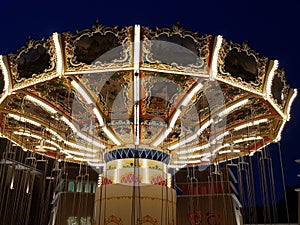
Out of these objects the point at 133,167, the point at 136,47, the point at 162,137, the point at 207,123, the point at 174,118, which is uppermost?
the point at 136,47

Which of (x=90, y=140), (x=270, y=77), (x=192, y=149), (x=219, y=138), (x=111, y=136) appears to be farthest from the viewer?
(x=192, y=149)

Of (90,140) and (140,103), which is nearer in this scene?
(140,103)

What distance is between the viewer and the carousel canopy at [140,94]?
597 cm

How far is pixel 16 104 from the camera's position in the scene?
7988 millimetres

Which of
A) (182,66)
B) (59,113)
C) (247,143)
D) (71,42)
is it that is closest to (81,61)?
(71,42)

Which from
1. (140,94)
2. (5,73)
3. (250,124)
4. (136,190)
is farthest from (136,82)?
(250,124)

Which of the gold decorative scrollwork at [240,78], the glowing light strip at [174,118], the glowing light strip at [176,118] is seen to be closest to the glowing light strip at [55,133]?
the glowing light strip at [176,118]

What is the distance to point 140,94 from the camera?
7.32 metres

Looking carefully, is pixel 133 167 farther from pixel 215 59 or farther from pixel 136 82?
pixel 215 59

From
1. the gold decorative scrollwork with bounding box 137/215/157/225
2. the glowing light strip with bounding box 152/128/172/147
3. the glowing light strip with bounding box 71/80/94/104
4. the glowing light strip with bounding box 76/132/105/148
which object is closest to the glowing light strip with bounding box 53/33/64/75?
the glowing light strip with bounding box 71/80/94/104

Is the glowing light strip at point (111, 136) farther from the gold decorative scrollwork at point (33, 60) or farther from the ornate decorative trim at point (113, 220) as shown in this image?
the gold decorative scrollwork at point (33, 60)

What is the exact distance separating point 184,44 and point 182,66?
408 millimetres

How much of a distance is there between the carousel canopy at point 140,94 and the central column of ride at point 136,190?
13 centimetres

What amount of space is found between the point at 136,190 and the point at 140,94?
2.04 metres
